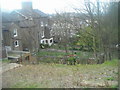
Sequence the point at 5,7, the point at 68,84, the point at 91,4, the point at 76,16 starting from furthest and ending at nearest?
the point at 76,16
the point at 91,4
the point at 5,7
the point at 68,84

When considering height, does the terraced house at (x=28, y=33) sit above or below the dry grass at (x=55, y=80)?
above

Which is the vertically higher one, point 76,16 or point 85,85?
point 76,16

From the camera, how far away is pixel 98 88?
1.28 m

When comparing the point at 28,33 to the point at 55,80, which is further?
the point at 28,33

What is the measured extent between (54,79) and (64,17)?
1335 mm

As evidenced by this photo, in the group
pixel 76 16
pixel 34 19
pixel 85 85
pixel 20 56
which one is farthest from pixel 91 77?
pixel 34 19

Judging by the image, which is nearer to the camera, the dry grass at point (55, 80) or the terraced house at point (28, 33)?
the dry grass at point (55, 80)

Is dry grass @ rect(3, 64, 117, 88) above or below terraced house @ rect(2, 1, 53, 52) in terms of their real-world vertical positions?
below

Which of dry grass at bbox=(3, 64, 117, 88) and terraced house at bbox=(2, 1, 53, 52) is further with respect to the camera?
terraced house at bbox=(2, 1, 53, 52)

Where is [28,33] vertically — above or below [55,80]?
above

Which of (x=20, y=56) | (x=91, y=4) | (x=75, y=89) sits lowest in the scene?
(x=75, y=89)

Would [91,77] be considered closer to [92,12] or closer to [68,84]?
[68,84]

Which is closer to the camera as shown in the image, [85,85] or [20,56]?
[85,85]

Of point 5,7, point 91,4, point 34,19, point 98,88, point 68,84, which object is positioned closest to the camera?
point 98,88
